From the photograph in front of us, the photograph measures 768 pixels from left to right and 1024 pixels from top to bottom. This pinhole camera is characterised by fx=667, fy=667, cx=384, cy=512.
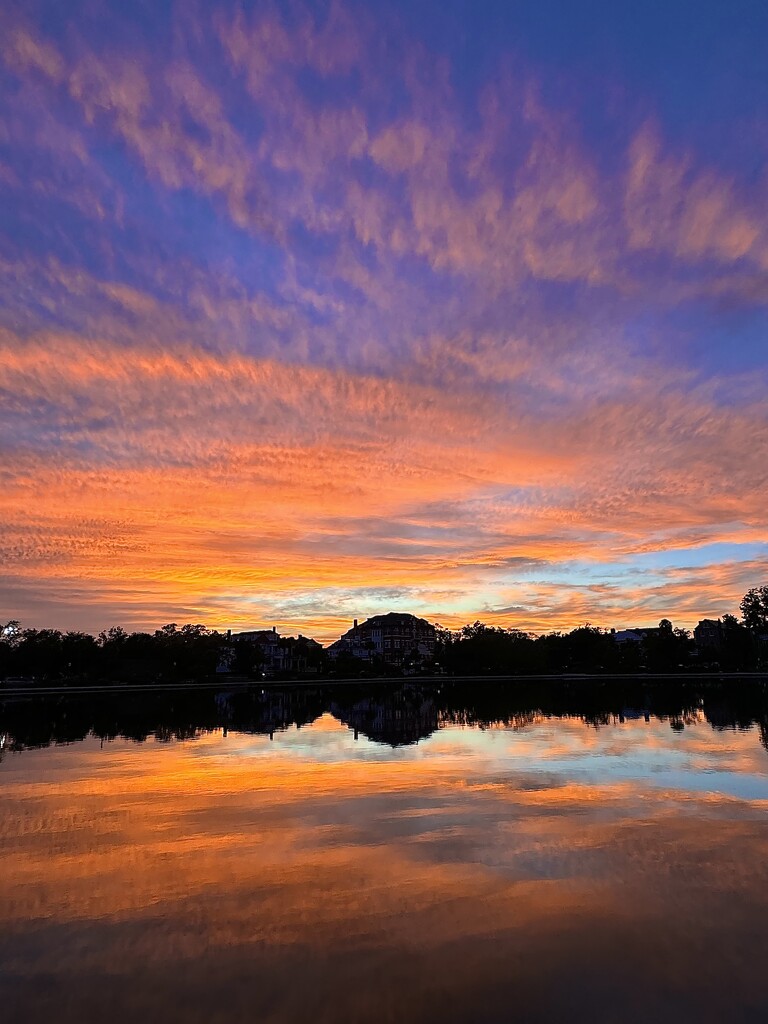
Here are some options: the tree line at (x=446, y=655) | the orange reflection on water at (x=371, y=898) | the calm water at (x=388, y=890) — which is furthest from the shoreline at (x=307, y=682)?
the orange reflection on water at (x=371, y=898)

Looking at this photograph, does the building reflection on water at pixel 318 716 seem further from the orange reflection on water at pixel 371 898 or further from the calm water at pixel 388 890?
the orange reflection on water at pixel 371 898

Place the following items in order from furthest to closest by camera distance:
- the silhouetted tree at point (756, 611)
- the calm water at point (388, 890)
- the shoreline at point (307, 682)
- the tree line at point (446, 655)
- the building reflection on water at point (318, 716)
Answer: the silhouetted tree at point (756, 611) < the tree line at point (446, 655) < the shoreline at point (307, 682) < the building reflection on water at point (318, 716) < the calm water at point (388, 890)

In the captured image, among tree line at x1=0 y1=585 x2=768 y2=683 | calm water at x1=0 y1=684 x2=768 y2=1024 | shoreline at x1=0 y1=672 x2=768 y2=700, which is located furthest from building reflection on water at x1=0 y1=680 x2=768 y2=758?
tree line at x1=0 y1=585 x2=768 y2=683

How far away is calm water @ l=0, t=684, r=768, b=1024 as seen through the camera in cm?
728

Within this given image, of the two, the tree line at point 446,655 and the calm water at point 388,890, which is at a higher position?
the tree line at point 446,655

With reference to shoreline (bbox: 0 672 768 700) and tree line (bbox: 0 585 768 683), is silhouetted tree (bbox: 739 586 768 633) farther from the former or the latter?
shoreline (bbox: 0 672 768 700)

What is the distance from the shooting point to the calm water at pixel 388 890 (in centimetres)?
728

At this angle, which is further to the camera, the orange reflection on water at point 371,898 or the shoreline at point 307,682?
the shoreline at point 307,682

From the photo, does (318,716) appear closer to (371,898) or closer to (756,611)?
(371,898)

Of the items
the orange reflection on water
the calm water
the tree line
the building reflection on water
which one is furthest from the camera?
the tree line

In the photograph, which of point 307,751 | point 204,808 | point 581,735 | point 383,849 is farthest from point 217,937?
point 581,735

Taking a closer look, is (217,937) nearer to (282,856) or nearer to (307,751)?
(282,856)

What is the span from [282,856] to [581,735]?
66.3 feet

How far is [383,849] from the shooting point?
39.7 feet
